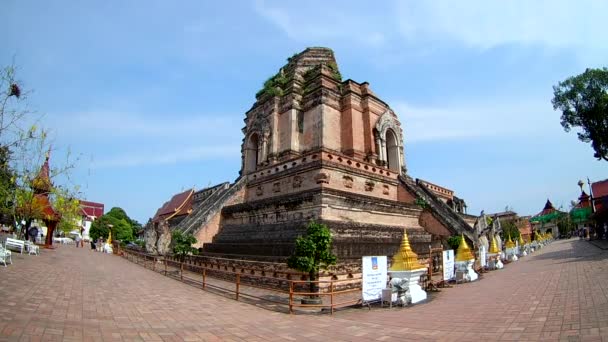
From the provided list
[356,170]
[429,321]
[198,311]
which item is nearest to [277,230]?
[356,170]

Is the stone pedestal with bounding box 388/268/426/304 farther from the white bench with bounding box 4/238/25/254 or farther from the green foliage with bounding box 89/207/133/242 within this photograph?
the green foliage with bounding box 89/207/133/242

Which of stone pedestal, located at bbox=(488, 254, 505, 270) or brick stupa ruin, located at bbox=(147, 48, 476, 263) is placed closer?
brick stupa ruin, located at bbox=(147, 48, 476, 263)

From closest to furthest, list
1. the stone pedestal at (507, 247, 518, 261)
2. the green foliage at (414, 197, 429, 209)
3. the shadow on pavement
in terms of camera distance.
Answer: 1. the shadow on pavement
2. the green foliage at (414, 197, 429, 209)
3. the stone pedestal at (507, 247, 518, 261)

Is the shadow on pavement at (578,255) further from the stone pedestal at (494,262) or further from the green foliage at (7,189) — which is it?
the green foliage at (7,189)

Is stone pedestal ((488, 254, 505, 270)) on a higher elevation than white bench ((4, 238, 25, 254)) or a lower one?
lower

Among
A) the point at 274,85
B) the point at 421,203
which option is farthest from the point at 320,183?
the point at 274,85

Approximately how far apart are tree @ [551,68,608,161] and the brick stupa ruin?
1004cm

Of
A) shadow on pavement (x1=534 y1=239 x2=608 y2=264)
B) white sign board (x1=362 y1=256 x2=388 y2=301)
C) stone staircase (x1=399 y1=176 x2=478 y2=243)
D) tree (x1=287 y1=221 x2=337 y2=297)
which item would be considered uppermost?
stone staircase (x1=399 y1=176 x2=478 y2=243)

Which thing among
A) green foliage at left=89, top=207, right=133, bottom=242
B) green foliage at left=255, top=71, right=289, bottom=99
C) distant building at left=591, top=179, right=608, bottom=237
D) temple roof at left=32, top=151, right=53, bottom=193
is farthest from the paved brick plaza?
green foliage at left=89, top=207, right=133, bottom=242

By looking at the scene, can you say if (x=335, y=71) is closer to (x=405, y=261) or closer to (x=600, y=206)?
(x=405, y=261)

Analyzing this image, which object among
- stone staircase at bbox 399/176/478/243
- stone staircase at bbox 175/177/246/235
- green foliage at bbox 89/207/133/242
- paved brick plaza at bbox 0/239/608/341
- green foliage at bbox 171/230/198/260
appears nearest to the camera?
A: paved brick plaza at bbox 0/239/608/341

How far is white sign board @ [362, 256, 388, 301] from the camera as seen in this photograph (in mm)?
8625

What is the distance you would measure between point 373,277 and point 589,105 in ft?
65.9

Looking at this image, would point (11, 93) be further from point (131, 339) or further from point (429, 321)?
point (429, 321)
